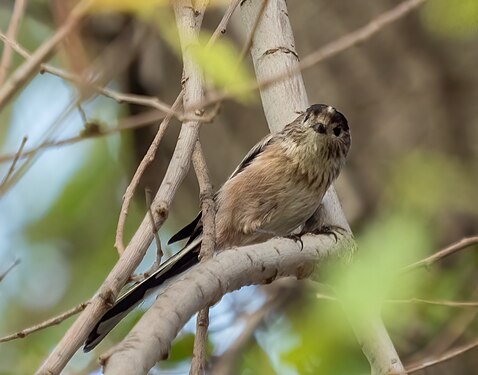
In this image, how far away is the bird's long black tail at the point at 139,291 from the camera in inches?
130

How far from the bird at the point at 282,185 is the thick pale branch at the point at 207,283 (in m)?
0.73

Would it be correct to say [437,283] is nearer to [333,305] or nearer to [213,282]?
[333,305]

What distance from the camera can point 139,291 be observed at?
3.51 m

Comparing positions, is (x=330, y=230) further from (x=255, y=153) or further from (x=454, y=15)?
(x=454, y=15)

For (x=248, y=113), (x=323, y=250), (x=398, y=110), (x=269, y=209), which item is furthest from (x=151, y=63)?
(x=323, y=250)

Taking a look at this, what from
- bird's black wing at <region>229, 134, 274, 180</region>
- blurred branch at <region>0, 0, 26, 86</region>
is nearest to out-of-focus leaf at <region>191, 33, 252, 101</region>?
blurred branch at <region>0, 0, 26, 86</region>

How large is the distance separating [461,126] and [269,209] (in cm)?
150

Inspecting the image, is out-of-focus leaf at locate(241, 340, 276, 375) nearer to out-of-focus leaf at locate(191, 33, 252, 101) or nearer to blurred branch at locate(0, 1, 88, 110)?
out-of-focus leaf at locate(191, 33, 252, 101)

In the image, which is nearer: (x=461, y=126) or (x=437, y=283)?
(x=437, y=283)

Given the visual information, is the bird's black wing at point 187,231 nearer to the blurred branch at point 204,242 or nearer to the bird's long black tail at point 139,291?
the bird's long black tail at point 139,291

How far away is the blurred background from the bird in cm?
32

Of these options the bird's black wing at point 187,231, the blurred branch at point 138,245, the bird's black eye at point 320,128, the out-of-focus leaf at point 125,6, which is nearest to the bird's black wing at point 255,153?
the bird's black eye at point 320,128

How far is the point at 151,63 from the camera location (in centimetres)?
590

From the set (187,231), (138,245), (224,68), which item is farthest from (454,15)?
(187,231)
